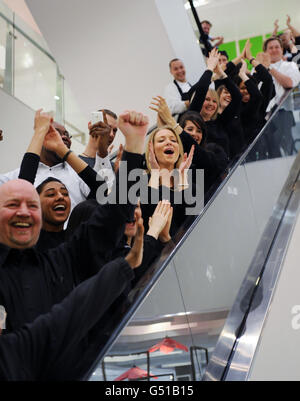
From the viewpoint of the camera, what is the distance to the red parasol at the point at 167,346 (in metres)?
2.07

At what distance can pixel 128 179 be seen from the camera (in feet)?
6.82

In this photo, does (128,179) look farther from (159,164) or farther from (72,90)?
(72,90)

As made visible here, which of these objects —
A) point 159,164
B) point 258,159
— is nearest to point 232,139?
point 258,159

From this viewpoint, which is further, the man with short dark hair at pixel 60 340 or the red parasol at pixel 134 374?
the red parasol at pixel 134 374

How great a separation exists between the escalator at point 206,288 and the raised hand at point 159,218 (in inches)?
4.8

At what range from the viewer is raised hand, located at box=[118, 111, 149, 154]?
2.15m

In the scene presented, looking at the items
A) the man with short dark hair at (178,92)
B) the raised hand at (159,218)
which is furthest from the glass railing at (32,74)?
the raised hand at (159,218)

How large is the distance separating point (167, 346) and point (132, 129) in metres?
0.91

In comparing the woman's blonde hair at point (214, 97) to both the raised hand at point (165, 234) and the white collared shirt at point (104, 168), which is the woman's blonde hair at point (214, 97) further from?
the raised hand at point (165, 234)

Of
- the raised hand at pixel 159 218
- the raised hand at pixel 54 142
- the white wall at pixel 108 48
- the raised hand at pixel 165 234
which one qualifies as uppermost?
the white wall at pixel 108 48

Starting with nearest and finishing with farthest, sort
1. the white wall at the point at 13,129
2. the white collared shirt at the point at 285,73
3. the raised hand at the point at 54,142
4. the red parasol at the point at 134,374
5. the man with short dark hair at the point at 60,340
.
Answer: the man with short dark hair at the point at 60,340 → the red parasol at the point at 134,374 → the raised hand at the point at 54,142 → the white wall at the point at 13,129 → the white collared shirt at the point at 285,73

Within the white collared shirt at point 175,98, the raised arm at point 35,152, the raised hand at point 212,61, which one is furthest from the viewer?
the white collared shirt at point 175,98

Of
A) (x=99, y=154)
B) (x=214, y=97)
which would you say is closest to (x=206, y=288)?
(x=99, y=154)

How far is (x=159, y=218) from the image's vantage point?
2.83 metres
